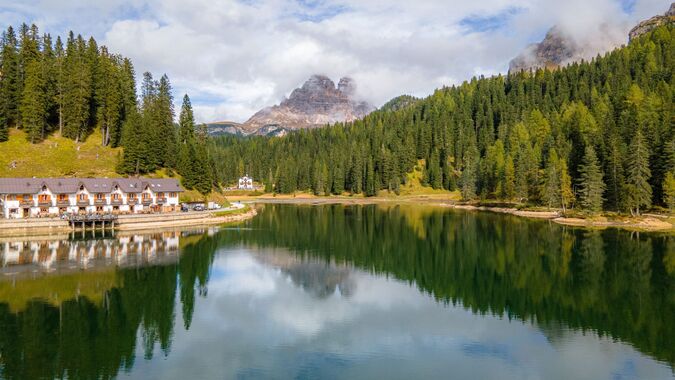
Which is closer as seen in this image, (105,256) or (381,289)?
(381,289)

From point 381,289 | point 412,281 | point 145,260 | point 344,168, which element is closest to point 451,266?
point 412,281

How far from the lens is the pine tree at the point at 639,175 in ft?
297

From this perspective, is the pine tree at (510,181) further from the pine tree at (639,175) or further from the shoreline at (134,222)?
the shoreline at (134,222)

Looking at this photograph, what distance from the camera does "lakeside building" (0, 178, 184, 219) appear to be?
3260 inches

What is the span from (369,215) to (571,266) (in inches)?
2714

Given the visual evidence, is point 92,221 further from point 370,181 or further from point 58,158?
point 370,181

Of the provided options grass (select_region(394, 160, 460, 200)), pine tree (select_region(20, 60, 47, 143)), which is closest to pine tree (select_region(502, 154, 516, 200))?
grass (select_region(394, 160, 460, 200))

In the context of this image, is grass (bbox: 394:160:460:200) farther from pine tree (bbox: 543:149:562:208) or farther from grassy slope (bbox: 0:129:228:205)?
grassy slope (bbox: 0:129:228:205)

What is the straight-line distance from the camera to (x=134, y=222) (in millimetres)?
89000

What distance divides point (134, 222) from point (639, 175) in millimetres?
97243

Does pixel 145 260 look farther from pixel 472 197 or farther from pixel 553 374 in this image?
pixel 472 197

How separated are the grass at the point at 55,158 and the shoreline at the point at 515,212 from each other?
75.6 metres

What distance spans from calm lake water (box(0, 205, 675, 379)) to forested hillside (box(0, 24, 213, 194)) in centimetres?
3797

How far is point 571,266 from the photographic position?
56.9 metres
